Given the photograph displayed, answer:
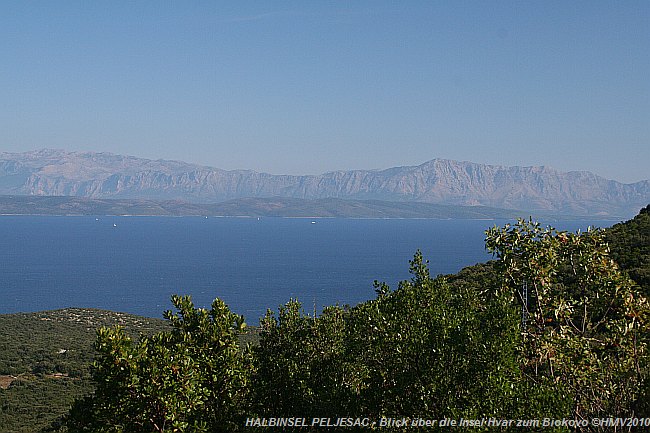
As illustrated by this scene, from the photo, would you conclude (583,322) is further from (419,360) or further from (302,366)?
(302,366)

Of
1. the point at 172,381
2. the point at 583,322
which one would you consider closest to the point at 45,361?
the point at 172,381

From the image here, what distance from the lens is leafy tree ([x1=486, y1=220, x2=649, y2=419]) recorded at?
12.9m

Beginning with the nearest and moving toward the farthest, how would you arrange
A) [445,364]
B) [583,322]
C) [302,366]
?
[445,364] → [583,322] → [302,366]

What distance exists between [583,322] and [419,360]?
4.09 metres

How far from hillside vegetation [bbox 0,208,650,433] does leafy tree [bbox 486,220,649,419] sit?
0.10 feet

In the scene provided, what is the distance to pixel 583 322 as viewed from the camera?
1378 centimetres

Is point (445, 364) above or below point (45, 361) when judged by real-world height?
above

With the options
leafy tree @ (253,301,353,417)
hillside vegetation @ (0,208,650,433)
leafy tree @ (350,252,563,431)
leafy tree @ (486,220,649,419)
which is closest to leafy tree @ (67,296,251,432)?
hillside vegetation @ (0,208,650,433)

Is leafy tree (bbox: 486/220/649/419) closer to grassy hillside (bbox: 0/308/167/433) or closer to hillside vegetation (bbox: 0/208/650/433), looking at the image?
hillside vegetation (bbox: 0/208/650/433)

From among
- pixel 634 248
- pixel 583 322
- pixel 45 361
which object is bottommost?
pixel 45 361

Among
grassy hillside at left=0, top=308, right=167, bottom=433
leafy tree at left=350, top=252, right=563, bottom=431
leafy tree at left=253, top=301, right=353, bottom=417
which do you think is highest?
leafy tree at left=350, top=252, right=563, bottom=431

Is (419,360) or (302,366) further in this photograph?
(302,366)

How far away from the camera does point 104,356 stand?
502 inches

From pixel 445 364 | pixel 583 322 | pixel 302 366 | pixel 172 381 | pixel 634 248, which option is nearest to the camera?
pixel 445 364
